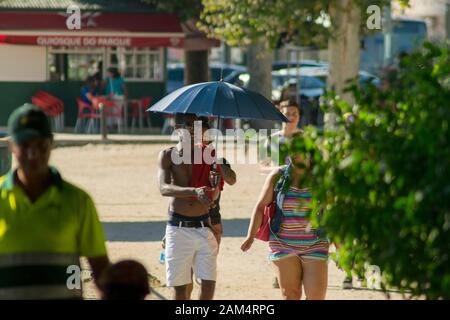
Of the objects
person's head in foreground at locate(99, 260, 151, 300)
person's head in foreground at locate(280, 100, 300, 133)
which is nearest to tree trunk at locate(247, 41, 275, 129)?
person's head in foreground at locate(280, 100, 300, 133)

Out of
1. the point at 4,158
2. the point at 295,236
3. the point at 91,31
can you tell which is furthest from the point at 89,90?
the point at 295,236

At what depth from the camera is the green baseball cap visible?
5.41 m

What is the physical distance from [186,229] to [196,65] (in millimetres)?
25705

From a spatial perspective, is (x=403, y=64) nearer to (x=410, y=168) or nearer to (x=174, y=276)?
(x=410, y=168)

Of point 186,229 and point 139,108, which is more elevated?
point 186,229

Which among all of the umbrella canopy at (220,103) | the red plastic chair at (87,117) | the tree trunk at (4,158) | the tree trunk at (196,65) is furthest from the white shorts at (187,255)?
the tree trunk at (196,65)

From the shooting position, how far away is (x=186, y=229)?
8.88 m

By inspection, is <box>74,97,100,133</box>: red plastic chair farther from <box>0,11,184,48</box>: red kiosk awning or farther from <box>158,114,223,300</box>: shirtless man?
<box>158,114,223,300</box>: shirtless man

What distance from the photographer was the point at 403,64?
5777 mm

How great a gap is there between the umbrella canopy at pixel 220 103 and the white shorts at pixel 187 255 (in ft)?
2.96

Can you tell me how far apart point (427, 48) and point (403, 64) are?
5.0 inches

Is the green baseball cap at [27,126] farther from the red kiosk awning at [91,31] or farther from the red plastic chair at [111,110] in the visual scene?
the red kiosk awning at [91,31]

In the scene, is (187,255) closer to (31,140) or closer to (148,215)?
(31,140)
